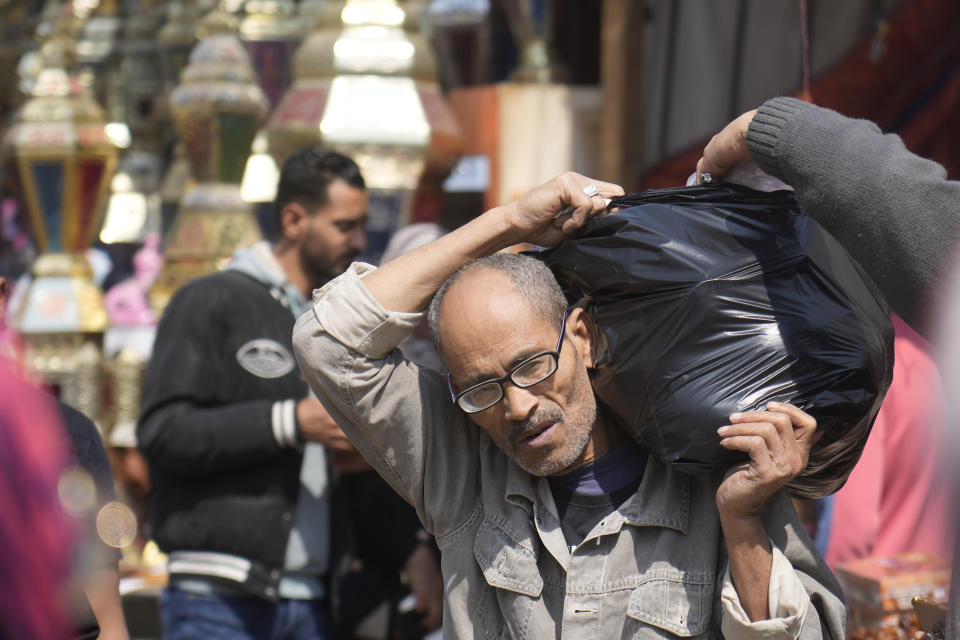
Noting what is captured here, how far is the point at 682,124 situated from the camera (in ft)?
18.4

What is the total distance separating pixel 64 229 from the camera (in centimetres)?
544

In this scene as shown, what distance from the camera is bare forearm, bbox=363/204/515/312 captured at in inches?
80.0

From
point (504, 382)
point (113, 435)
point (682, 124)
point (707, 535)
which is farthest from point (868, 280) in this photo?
point (113, 435)

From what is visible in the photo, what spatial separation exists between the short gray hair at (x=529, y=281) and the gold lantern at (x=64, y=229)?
371 centimetres

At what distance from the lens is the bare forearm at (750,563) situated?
1.79 meters

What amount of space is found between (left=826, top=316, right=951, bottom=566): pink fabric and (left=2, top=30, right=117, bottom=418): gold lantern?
3511 mm

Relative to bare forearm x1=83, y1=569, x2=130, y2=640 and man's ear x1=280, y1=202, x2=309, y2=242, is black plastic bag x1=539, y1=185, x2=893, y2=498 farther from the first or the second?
man's ear x1=280, y1=202, x2=309, y2=242

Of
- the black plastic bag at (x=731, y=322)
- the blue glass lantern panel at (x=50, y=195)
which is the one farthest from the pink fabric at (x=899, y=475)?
the blue glass lantern panel at (x=50, y=195)

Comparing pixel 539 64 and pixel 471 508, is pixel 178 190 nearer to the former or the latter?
pixel 539 64

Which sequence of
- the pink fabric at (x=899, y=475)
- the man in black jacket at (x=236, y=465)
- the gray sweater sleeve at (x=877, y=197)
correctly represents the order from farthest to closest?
the pink fabric at (x=899, y=475)
the man in black jacket at (x=236, y=465)
the gray sweater sleeve at (x=877, y=197)

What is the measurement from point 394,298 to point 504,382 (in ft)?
0.80

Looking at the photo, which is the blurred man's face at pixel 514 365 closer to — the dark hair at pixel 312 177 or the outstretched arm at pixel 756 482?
the outstretched arm at pixel 756 482

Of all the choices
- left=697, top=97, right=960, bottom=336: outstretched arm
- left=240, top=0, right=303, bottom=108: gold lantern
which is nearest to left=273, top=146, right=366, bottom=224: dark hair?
left=697, top=97, right=960, bottom=336: outstretched arm

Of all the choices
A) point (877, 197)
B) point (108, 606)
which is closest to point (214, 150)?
point (108, 606)
